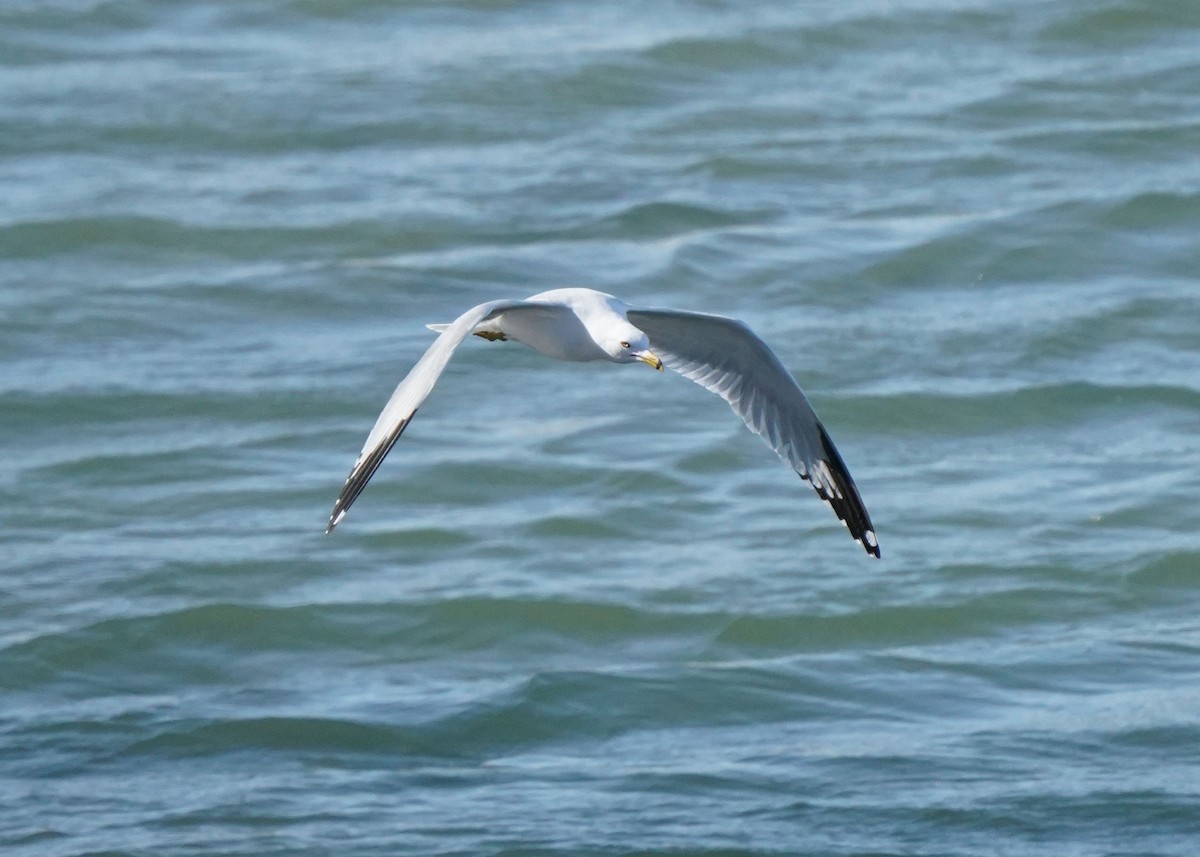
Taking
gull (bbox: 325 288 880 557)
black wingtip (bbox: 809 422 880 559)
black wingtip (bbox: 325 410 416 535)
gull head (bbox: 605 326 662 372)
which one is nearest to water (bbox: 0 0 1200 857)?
black wingtip (bbox: 809 422 880 559)

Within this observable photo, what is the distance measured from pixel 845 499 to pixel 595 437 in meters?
4.44

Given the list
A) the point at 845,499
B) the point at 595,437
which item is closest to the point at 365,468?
the point at 845,499

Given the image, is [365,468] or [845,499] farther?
[845,499]

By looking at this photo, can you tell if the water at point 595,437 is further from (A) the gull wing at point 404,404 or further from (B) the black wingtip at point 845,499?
(A) the gull wing at point 404,404

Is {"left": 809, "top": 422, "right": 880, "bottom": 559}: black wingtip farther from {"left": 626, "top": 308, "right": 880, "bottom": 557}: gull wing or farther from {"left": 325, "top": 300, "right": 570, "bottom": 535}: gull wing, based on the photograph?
{"left": 325, "top": 300, "right": 570, "bottom": 535}: gull wing

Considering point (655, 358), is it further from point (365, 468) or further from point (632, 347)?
point (365, 468)

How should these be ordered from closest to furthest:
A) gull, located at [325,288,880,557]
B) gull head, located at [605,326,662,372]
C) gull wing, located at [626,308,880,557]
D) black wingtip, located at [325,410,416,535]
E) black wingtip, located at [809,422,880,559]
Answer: black wingtip, located at [325,410,416,535] < gull, located at [325,288,880,557] < gull head, located at [605,326,662,372] < gull wing, located at [626,308,880,557] < black wingtip, located at [809,422,880,559]

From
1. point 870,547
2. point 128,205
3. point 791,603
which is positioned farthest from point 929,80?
point 870,547

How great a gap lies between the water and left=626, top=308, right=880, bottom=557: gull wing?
1.26 m

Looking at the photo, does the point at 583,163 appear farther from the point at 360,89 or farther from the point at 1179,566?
the point at 1179,566

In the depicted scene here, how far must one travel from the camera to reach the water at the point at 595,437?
9391mm

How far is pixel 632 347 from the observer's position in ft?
24.0

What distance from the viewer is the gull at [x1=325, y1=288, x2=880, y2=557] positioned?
6.90 meters

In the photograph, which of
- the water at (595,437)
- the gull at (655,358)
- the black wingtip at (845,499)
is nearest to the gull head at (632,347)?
the gull at (655,358)
